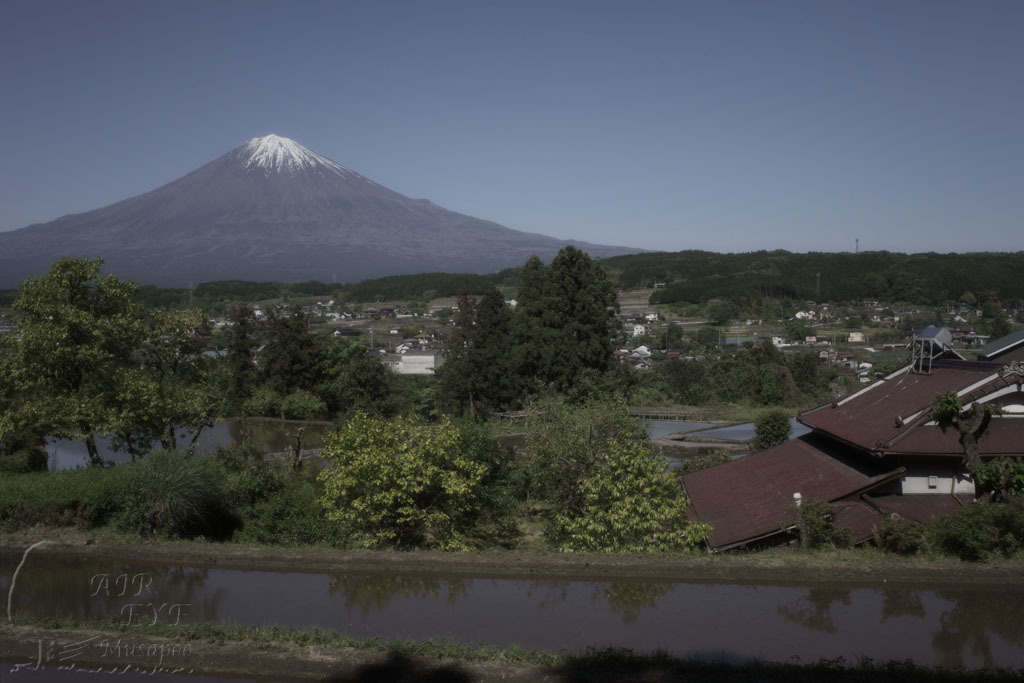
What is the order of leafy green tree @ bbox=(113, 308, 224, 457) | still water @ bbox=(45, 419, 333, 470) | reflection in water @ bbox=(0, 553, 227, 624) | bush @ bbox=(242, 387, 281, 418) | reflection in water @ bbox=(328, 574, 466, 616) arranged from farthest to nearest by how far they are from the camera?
bush @ bbox=(242, 387, 281, 418) → still water @ bbox=(45, 419, 333, 470) → leafy green tree @ bbox=(113, 308, 224, 457) → reflection in water @ bbox=(328, 574, 466, 616) → reflection in water @ bbox=(0, 553, 227, 624)

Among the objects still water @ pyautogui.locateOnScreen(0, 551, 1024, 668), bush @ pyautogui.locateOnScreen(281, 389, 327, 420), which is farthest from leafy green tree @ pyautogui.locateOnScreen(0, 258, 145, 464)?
bush @ pyautogui.locateOnScreen(281, 389, 327, 420)

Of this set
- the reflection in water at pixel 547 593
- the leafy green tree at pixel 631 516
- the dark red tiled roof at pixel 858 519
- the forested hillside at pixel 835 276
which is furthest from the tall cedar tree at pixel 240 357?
the forested hillside at pixel 835 276

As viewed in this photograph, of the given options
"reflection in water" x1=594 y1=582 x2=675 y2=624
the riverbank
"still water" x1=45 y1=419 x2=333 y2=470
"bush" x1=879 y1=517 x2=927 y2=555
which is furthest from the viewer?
"still water" x1=45 y1=419 x2=333 y2=470

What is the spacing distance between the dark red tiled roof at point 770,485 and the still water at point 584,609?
224 centimetres

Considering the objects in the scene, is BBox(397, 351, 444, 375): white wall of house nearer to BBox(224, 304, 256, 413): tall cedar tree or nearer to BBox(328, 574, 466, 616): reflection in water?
BBox(224, 304, 256, 413): tall cedar tree

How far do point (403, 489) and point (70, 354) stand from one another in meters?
7.47

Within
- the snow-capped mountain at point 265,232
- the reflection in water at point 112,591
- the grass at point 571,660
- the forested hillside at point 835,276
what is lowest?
the reflection in water at point 112,591

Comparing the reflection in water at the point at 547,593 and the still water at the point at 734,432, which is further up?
the reflection in water at the point at 547,593

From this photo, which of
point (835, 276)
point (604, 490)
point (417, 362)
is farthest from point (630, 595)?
point (835, 276)

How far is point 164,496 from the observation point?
11156 mm

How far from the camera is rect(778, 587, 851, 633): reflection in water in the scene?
312 inches

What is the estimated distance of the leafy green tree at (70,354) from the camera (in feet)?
46.5

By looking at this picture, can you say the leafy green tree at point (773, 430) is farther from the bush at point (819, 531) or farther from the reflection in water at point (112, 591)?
the reflection in water at point (112, 591)

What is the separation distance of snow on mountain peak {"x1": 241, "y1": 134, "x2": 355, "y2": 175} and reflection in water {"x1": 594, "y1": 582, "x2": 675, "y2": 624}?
168 m
